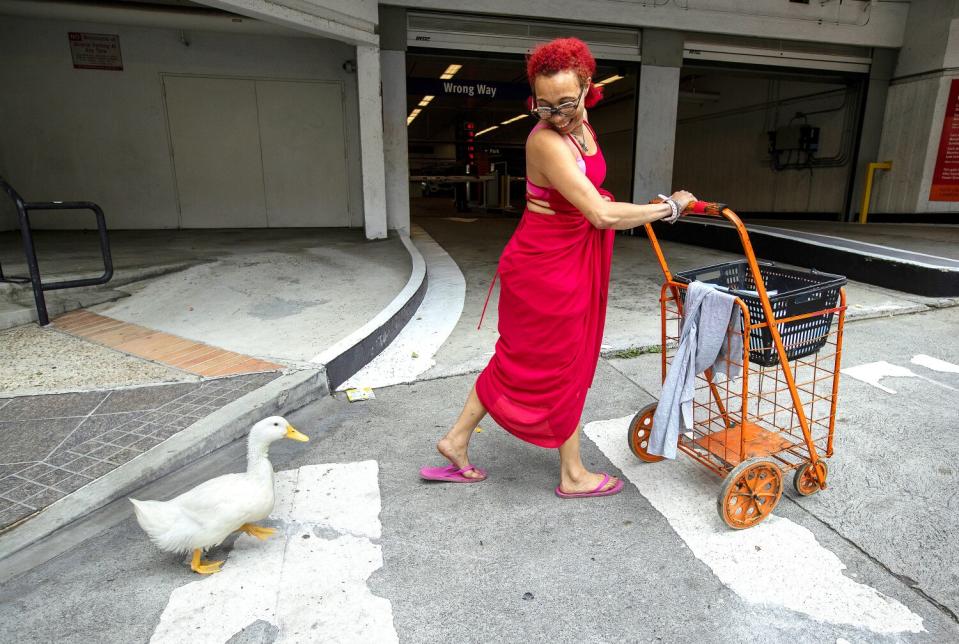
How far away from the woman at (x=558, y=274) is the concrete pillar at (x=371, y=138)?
22.9ft

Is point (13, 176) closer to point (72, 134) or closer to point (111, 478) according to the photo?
point (72, 134)

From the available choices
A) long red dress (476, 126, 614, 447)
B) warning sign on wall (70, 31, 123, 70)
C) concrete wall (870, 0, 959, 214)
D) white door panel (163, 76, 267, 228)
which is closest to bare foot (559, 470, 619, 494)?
long red dress (476, 126, 614, 447)

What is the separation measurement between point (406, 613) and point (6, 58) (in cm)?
1111

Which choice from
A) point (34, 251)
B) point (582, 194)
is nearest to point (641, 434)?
point (582, 194)

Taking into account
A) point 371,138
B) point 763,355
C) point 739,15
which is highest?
point 739,15

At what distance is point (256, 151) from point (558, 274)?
370 inches

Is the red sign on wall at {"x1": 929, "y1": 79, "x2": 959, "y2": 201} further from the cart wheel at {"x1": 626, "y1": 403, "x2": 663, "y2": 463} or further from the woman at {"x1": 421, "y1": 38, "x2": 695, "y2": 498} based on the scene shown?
the woman at {"x1": 421, "y1": 38, "x2": 695, "y2": 498}

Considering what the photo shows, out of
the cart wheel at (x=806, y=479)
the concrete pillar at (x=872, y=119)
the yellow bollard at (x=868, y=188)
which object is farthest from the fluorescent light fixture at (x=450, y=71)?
the cart wheel at (x=806, y=479)

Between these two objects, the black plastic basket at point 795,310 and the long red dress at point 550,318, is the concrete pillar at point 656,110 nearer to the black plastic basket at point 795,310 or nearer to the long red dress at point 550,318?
the black plastic basket at point 795,310

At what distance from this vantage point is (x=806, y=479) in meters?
2.45

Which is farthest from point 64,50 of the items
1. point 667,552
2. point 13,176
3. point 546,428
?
point 667,552

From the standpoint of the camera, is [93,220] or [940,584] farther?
[93,220]

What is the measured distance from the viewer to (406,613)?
1.86 meters

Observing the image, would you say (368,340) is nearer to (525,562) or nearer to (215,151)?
(525,562)
